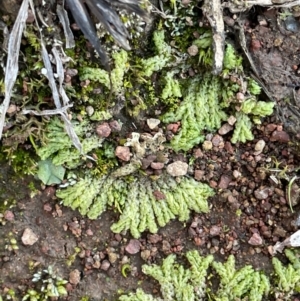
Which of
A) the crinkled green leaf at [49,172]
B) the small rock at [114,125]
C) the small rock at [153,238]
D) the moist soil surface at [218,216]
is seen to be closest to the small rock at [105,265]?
the moist soil surface at [218,216]

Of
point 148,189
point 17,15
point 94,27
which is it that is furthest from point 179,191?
point 17,15

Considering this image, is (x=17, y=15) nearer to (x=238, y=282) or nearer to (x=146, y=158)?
(x=146, y=158)

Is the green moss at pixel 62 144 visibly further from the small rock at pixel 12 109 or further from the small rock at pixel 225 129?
the small rock at pixel 225 129

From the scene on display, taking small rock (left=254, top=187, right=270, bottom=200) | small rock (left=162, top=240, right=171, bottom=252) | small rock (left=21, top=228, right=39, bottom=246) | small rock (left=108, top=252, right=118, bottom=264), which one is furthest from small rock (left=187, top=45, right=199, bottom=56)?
small rock (left=21, top=228, right=39, bottom=246)

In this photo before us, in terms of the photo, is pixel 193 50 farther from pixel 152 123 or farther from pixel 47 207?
pixel 47 207

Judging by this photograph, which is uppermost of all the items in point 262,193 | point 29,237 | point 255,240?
point 29,237

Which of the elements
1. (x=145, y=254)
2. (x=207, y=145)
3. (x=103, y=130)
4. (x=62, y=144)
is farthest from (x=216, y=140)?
(x=62, y=144)
